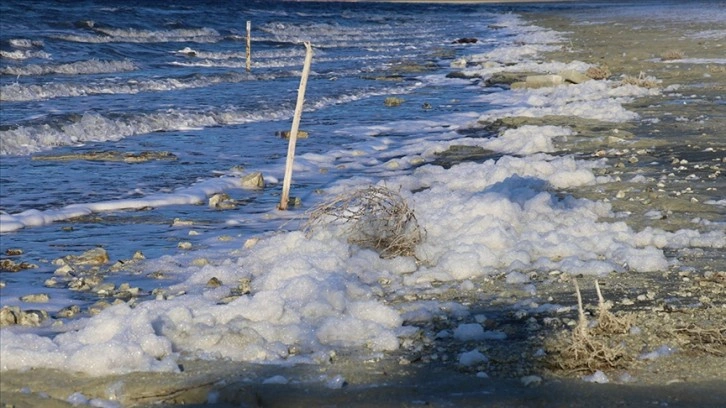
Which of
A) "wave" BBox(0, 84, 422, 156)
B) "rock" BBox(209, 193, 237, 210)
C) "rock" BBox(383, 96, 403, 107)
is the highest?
"rock" BBox(209, 193, 237, 210)

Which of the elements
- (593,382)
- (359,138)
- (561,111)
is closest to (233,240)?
(593,382)

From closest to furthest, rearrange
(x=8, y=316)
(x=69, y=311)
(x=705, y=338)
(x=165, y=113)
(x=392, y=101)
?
(x=705, y=338) < (x=8, y=316) < (x=69, y=311) < (x=165, y=113) < (x=392, y=101)

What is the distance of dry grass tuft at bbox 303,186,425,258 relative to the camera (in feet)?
23.1

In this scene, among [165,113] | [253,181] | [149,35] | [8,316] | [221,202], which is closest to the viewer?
[8,316]

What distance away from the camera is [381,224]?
7.15 metres

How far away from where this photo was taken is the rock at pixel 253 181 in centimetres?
1073

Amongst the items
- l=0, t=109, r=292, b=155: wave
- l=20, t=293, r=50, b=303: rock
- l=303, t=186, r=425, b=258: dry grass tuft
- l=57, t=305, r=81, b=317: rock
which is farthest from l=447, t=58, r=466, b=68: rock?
l=57, t=305, r=81, b=317: rock

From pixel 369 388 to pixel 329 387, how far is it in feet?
0.62

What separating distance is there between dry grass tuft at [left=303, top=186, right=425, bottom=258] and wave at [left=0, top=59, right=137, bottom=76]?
19055 mm

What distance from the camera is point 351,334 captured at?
18.2 ft

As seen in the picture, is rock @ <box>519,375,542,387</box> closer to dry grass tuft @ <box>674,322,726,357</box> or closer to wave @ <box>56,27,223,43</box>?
dry grass tuft @ <box>674,322,726,357</box>

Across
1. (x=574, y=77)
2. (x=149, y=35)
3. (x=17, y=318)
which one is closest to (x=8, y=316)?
(x=17, y=318)

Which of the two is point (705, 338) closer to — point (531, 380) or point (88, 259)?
point (531, 380)

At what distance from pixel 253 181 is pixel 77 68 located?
1686 cm
